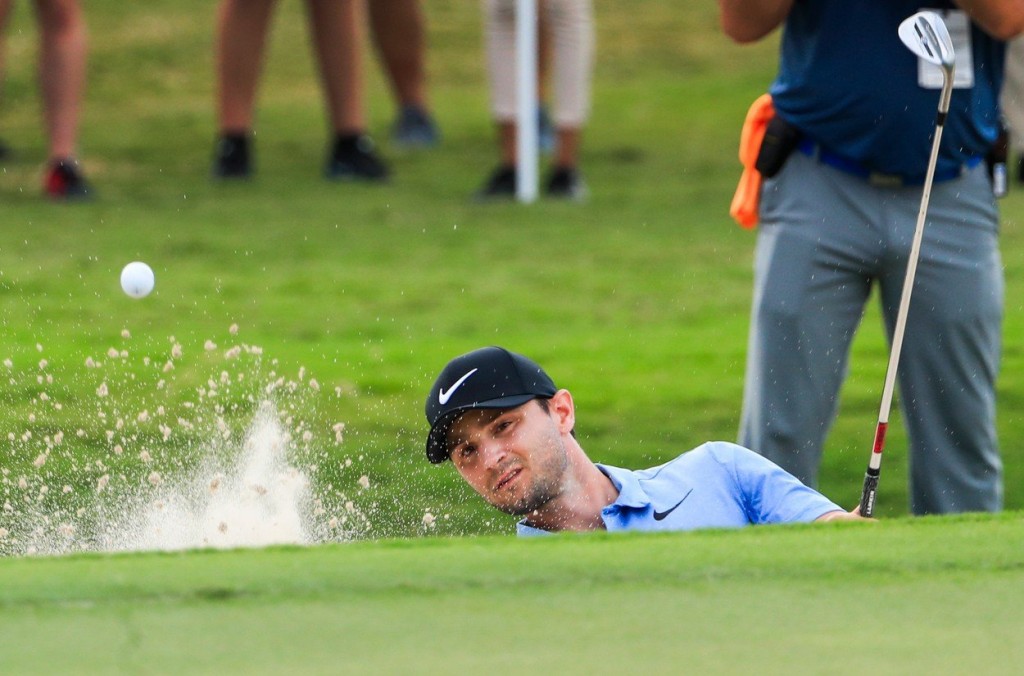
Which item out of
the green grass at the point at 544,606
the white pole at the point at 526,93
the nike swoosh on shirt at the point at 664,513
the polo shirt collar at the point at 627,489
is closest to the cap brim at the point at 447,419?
the polo shirt collar at the point at 627,489

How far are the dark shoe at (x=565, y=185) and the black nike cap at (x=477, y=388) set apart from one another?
459cm

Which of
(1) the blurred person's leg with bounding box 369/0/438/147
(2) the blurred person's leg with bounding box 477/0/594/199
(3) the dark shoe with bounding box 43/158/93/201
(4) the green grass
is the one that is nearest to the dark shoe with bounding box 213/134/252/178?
(3) the dark shoe with bounding box 43/158/93/201

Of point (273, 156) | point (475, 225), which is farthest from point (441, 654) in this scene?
point (273, 156)

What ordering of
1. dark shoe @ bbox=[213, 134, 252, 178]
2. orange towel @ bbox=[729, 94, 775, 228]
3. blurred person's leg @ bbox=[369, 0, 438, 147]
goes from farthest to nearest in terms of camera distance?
blurred person's leg @ bbox=[369, 0, 438, 147] → dark shoe @ bbox=[213, 134, 252, 178] → orange towel @ bbox=[729, 94, 775, 228]

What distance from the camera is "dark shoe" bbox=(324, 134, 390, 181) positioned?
795 centimetres

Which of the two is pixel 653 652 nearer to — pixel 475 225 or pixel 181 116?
pixel 475 225

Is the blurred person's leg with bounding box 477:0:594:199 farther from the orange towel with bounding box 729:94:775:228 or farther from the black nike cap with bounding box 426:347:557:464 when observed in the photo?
the black nike cap with bounding box 426:347:557:464

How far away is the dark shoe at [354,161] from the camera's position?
7.95 meters

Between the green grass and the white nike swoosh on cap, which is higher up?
the green grass

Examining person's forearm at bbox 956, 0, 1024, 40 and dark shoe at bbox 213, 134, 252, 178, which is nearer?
person's forearm at bbox 956, 0, 1024, 40

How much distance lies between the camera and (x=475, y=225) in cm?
714

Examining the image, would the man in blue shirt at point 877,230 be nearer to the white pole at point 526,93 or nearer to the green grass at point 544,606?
the green grass at point 544,606

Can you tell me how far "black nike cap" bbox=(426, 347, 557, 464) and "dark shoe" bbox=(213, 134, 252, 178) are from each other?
4.90 m

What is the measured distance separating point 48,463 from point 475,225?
3271mm
